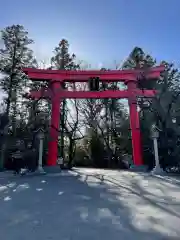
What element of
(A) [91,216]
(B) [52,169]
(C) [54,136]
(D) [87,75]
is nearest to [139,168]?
(B) [52,169]

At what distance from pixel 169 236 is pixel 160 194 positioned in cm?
279

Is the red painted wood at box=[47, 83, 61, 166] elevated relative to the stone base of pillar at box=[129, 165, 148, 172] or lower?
elevated

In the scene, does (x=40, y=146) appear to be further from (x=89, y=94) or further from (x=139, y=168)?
(x=139, y=168)

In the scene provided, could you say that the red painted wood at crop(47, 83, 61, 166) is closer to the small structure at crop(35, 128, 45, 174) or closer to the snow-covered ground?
the small structure at crop(35, 128, 45, 174)

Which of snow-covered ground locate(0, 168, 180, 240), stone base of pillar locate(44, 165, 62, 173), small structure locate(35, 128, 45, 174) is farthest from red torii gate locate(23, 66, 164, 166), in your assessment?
snow-covered ground locate(0, 168, 180, 240)

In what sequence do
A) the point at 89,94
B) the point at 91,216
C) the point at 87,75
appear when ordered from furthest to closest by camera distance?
1. the point at 89,94
2. the point at 87,75
3. the point at 91,216

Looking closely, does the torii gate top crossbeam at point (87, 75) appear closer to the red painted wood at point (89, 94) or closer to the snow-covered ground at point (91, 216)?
the red painted wood at point (89, 94)

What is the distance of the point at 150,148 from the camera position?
1320 cm

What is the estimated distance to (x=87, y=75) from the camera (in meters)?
12.9

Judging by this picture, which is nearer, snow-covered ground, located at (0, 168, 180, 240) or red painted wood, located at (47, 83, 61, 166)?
snow-covered ground, located at (0, 168, 180, 240)

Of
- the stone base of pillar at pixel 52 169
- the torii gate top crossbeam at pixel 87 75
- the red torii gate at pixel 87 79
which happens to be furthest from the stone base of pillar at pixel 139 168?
the torii gate top crossbeam at pixel 87 75

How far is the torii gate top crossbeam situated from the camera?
41.5ft

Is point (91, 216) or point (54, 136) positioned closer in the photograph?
point (91, 216)

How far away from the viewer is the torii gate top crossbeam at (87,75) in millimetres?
12656
